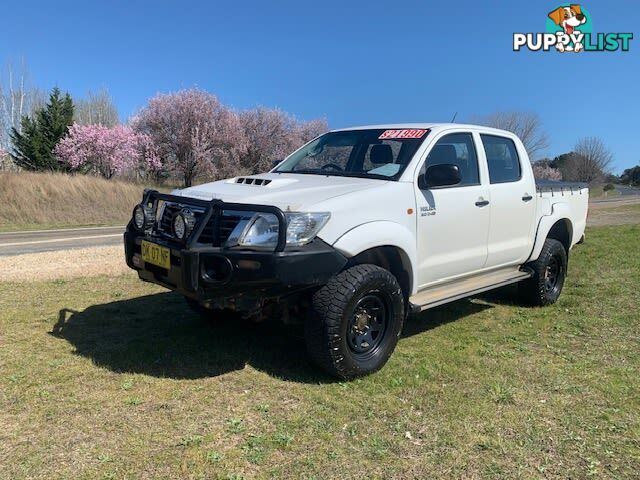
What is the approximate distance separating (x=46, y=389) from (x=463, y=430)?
9.27 ft

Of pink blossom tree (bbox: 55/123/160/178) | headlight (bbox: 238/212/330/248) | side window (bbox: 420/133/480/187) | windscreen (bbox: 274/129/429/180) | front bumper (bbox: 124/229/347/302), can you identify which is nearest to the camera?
front bumper (bbox: 124/229/347/302)

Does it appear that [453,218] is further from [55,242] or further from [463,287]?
[55,242]

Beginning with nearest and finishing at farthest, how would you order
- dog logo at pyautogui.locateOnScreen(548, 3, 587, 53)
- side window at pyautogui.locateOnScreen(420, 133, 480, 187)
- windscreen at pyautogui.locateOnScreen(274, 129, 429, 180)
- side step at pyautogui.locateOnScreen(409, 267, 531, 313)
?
side step at pyautogui.locateOnScreen(409, 267, 531, 313), windscreen at pyautogui.locateOnScreen(274, 129, 429, 180), side window at pyautogui.locateOnScreen(420, 133, 480, 187), dog logo at pyautogui.locateOnScreen(548, 3, 587, 53)

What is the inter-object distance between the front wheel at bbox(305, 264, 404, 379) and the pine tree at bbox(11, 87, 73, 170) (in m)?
37.9

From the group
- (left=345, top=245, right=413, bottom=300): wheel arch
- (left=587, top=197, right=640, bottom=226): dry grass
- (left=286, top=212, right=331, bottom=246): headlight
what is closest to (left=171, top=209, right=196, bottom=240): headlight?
(left=286, top=212, right=331, bottom=246): headlight

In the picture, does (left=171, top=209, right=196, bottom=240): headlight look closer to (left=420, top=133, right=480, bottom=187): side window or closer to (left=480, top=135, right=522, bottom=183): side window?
(left=420, top=133, right=480, bottom=187): side window

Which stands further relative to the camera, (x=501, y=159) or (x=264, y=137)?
(x=264, y=137)

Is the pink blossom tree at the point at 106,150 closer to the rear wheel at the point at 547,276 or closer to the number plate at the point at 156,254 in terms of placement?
the rear wheel at the point at 547,276

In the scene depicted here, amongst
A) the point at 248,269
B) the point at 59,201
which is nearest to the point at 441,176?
the point at 248,269

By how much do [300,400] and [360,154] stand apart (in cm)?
243

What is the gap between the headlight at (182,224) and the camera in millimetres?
3750

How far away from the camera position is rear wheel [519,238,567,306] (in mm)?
6016

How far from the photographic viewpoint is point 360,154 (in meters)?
5.00

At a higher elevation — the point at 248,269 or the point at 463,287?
the point at 248,269
